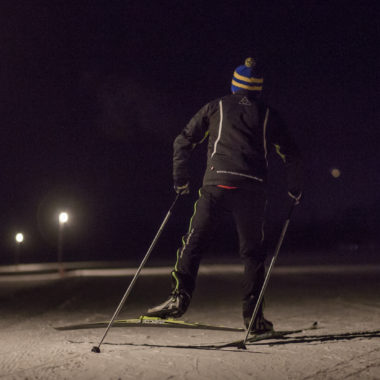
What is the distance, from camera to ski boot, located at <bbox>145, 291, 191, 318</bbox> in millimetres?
4406

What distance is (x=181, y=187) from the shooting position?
472cm

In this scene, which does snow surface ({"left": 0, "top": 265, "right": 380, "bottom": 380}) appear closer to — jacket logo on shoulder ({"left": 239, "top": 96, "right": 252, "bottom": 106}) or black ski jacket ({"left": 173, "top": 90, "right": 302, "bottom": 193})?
black ski jacket ({"left": 173, "top": 90, "right": 302, "bottom": 193})

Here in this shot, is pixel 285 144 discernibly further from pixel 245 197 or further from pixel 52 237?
pixel 52 237

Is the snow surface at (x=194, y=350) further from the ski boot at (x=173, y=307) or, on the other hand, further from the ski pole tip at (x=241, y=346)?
the ski boot at (x=173, y=307)

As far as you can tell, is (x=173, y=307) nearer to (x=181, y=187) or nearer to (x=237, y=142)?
(x=181, y=187)

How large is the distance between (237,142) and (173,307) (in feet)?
5.21

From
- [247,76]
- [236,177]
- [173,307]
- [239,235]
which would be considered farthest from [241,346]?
[247,76]

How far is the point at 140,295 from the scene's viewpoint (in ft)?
31.4

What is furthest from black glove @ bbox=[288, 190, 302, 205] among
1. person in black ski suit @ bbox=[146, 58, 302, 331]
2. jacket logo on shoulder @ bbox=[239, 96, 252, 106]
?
jacket logo on shoulder @ bbox=[239, 96, 252, 106]

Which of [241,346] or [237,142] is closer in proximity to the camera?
[241,346]

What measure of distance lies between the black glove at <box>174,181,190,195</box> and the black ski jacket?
0.07ft

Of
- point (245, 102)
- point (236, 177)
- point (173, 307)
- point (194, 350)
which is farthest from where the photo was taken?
point (245, 102)

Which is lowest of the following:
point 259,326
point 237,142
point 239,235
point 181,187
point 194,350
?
point 259,326

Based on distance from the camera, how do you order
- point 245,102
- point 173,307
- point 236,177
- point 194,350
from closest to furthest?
point 194,350
point 173,307
point 236,177
point 245,102
